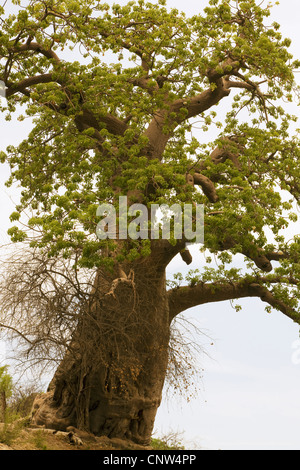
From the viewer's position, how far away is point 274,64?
49.2 feet

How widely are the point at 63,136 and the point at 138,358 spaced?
557 cm

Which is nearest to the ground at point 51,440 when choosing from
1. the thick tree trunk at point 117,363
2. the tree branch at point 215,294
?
the thick tree trunk at point 117,363

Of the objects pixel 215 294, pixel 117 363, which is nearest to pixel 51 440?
pixel 117 363

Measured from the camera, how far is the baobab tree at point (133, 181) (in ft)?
40.4

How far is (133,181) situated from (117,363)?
3.73m

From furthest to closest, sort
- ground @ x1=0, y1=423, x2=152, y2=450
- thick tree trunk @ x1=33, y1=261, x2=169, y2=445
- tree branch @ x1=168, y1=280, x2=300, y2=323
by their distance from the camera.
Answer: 1. tree branch @ x1=168, y1=280, x2=300, y2=323
2. thick tree trunk @ x1=33, y1=261, x2=169, y2=445
3. ground @ x1=0, y1=423, x2=152, y2=450

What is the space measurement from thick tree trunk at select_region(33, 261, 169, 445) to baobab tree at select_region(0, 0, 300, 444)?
0.12 feet

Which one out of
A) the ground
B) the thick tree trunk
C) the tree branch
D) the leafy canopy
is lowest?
the ground

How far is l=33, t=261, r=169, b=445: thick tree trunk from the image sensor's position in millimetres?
12469

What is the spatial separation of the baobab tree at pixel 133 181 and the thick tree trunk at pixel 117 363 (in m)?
0.04

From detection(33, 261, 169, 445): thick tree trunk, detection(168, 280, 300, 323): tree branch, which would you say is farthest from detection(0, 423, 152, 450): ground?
detection(168, 280, 300, 323): tree branch

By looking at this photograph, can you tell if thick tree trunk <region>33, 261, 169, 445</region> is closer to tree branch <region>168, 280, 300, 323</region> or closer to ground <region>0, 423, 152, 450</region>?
ground <region>0, 423, 152, 450</region>

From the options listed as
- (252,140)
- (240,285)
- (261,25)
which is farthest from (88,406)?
(261,25)
